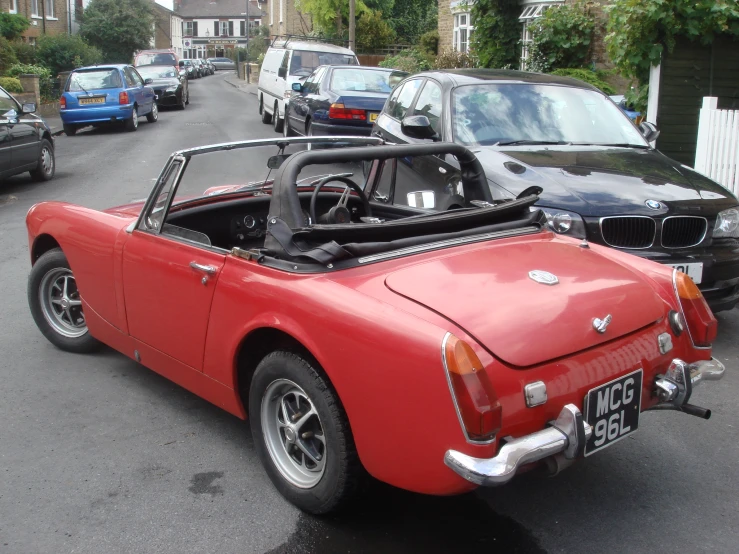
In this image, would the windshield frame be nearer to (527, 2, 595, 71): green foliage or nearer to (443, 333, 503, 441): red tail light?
(443, 333, 503, 441): red tail light

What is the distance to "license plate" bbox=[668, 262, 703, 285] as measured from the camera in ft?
17.0

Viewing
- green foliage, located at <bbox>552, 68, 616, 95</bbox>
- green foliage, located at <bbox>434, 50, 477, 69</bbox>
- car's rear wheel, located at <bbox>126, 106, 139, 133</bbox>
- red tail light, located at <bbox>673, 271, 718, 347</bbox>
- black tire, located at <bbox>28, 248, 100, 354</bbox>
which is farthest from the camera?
car's rear wheel, located at <bbox>126, 106, 139, 133</bbox>

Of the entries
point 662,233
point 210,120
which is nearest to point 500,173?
point 662,233

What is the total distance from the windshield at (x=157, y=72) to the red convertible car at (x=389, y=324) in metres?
24.5

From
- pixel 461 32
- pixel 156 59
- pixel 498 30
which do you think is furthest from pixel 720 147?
pixel 156 59

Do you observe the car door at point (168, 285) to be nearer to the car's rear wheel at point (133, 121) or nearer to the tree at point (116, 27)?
the car's rear wheel at point (133, 121)

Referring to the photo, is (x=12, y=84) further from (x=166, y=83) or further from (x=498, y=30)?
(x=498, y=30)

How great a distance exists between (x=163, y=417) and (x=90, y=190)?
27.7ft

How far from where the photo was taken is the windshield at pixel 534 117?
655cm

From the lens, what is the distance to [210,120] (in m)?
23.4

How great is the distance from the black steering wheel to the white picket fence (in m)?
5.85

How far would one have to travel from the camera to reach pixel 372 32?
3484cm

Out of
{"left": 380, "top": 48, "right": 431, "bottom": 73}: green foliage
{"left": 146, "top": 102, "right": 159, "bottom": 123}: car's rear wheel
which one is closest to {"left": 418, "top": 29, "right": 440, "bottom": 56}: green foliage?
{"left": 380, "top": 48, "right": 431, "bottom": 73}: green foliage

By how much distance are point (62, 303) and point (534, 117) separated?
412 cm
